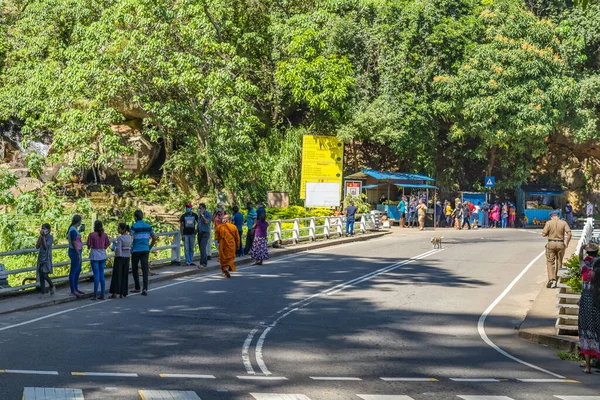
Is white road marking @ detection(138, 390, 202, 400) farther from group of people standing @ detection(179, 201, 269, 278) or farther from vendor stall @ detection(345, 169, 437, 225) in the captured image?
vendor stall @ detection(345, 169, 437, 225)

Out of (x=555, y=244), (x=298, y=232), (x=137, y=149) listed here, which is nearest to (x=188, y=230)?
(x=298, y=232)

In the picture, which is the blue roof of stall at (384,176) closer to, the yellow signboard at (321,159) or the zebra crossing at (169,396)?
the yellow signboard at (321,159)

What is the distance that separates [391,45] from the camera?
170ft

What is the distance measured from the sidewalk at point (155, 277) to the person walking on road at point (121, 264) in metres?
0.57

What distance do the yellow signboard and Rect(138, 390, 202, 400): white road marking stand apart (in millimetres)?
32337

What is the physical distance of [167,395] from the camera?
29.3 feet

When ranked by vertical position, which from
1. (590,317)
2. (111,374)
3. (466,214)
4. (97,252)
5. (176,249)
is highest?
A: (466,214)

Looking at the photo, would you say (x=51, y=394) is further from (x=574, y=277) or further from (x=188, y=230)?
(x=188, y=230)

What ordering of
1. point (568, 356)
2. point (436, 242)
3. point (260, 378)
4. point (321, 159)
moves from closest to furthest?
1. point (260, 378)
2. point (568, 356)
3. point (436, 242)
4. point (321, 159)

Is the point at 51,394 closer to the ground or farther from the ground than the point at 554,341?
farther from the ground

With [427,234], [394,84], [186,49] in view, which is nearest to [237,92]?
[186,49]

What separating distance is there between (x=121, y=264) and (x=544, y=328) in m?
8.78

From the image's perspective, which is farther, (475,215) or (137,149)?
(475,215)

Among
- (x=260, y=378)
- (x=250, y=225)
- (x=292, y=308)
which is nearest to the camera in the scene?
(x=260, y=378)
